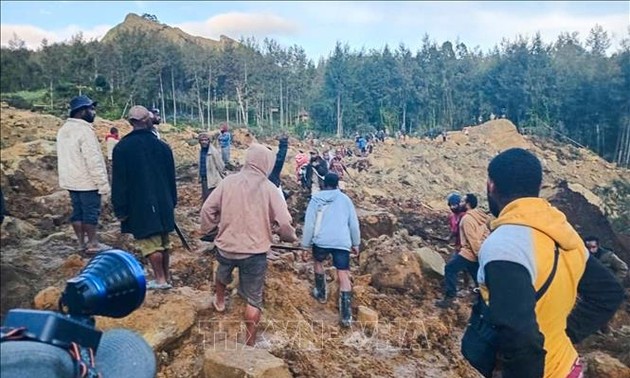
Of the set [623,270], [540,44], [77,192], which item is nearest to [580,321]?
[77,192]

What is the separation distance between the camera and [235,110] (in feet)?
23.2

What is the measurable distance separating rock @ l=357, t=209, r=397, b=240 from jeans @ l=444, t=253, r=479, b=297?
108 inches

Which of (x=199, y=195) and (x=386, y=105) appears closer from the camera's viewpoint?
(x=199, y=195)

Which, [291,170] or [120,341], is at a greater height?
[120,341]

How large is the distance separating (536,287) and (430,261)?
17.7 feet

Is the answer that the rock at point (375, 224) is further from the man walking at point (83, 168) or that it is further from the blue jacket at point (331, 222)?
the man walking at point (83, 168)

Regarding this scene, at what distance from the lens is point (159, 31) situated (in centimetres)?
493

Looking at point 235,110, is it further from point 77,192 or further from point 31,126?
point 31,126

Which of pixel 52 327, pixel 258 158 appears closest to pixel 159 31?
pixel 258 158

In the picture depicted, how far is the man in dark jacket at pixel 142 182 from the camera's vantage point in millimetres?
3963

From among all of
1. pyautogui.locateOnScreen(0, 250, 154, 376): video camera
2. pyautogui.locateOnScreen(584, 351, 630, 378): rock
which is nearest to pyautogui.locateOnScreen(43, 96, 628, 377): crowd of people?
pyautogui.locateOnScreen(584, 351, 630, 378): rock

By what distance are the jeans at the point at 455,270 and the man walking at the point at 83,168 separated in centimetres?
336

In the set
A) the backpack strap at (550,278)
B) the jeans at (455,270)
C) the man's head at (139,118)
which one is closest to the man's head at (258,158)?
the man's head at (139,118)

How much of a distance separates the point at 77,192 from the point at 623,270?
16.6ft
